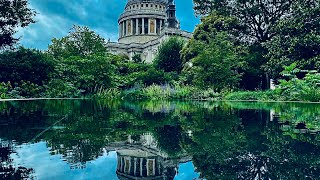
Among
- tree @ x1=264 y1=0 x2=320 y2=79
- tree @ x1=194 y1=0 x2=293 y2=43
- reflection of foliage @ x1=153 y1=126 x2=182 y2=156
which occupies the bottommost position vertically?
reflection of foliage @ x1=153 y1=126 x2=182 y2=156

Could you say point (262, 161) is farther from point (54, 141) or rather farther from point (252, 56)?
point (252, 56)

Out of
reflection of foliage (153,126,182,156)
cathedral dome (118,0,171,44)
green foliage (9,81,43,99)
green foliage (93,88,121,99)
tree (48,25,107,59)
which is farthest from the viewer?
cathedral dome (118,0,171,44)

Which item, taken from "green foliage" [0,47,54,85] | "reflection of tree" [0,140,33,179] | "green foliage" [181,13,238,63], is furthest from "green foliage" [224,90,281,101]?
"reflection of tree" [0,140,33,179]

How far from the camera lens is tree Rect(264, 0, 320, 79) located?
741 inches

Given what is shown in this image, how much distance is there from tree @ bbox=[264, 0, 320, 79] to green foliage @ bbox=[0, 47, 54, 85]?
1633cm

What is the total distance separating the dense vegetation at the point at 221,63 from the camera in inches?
736

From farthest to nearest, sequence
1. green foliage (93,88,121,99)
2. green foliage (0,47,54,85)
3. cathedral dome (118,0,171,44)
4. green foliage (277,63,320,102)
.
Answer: cathedral dome (118,0,171,44) < green foliage (93,88,121,99) < green foliage (0,47,54,85) < green foliage (277,63,320,102)

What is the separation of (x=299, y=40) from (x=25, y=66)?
18.4m

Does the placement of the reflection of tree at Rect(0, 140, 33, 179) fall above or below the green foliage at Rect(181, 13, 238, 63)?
below

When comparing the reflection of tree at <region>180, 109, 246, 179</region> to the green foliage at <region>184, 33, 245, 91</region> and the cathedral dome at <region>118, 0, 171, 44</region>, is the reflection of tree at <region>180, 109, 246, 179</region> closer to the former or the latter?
the green foliage at <region>184, 33, 245, 91</region>

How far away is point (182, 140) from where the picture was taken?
3.52 metres

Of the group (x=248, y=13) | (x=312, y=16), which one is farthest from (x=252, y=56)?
(x=312, y=16)

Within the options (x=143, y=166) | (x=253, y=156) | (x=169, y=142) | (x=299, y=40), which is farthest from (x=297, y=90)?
(x=143, y=166)

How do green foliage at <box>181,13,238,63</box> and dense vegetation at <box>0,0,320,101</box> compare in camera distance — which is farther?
green foliage at <box>181,13,238,63</box>
